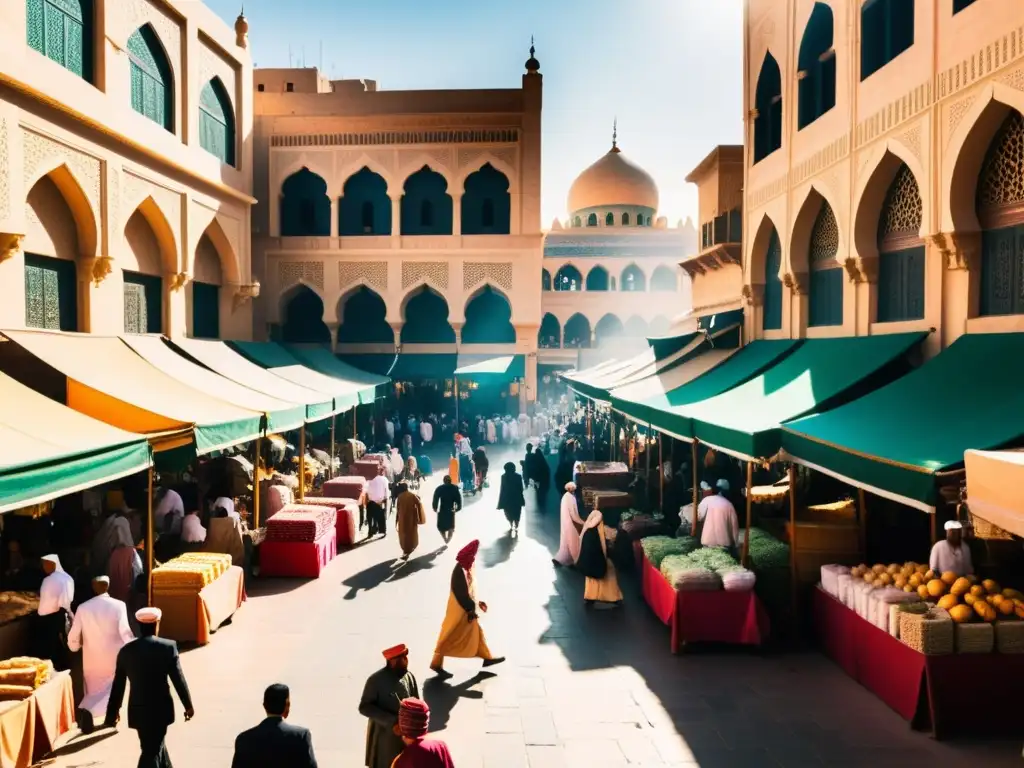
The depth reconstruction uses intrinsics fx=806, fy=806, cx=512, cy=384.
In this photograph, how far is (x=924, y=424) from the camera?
245 inches

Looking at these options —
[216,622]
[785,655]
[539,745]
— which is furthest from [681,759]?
[216,622]

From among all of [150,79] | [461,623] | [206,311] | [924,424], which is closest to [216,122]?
[150,79]

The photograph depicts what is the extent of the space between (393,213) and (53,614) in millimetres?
17809

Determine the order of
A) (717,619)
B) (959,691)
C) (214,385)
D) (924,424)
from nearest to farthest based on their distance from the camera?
(959,691) < (924,424) < (717,619) < (214,385)

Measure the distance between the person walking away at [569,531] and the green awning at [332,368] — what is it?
754 centimetres

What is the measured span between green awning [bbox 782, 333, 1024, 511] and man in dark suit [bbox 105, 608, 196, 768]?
4836 mm

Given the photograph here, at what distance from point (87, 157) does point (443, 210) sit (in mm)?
12768

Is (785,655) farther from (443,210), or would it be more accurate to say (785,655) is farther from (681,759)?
(443,210)

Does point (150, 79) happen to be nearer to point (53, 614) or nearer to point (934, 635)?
point (53, 614)

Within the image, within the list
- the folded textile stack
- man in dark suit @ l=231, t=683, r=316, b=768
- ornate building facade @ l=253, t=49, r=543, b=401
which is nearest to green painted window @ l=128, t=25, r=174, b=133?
the folded textile stack

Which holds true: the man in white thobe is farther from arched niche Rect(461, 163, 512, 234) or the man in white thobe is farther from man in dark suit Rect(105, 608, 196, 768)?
arched niche Rect(461, 163, 512, 234)

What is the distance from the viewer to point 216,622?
305 inches

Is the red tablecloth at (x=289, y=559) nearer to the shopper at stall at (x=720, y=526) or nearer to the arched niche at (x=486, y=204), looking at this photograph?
the shopper at stall at (x=720, y=526)

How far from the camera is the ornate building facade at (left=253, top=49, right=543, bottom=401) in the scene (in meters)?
22.7
